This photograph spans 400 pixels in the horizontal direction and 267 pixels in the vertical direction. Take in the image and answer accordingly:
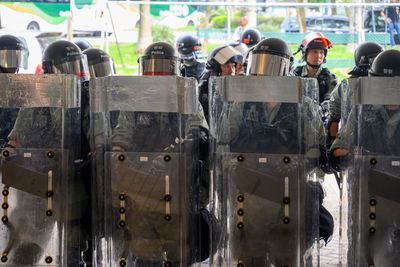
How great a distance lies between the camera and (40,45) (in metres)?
12.9

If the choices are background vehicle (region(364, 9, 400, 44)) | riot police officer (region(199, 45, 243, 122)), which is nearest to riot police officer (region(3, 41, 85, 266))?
riot police officer (region(199, 45, 243, 122))

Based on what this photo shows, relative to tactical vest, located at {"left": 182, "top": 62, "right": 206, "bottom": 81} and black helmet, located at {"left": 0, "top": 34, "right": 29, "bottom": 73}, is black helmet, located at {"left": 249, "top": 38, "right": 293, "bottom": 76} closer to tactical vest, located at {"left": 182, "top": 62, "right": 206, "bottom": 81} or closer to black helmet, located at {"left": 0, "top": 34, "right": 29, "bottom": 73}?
black helmet, located at {"left": 0, "top": 34, "right": 29, "bottom": 73}

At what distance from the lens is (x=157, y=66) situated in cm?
473

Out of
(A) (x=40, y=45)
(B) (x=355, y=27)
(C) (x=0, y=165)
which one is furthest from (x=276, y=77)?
(A) (x=40, y=45)

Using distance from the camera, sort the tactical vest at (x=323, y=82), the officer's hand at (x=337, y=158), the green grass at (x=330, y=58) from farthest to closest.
→ the green grass at (x=330, y=58), the tactical vest at (x=323, y=82), the officer's hand at (x=337, y=158)

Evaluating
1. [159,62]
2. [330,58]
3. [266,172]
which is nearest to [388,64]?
[266,172]

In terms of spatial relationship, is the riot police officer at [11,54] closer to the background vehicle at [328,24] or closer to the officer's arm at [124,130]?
the officer's arm at [124,130]

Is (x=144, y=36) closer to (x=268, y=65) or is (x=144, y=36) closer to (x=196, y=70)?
(x=196, y=70)

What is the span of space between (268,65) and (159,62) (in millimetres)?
817

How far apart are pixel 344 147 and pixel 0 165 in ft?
7.51

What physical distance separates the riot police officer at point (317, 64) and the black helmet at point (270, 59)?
2.95 metres

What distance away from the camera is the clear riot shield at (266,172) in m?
4.10

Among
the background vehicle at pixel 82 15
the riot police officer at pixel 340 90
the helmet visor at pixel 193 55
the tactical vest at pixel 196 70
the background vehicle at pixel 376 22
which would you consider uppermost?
the background vehicle at pixel 82 15

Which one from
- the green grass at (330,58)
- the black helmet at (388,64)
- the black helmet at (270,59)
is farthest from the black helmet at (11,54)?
the green grass at (330,58)
